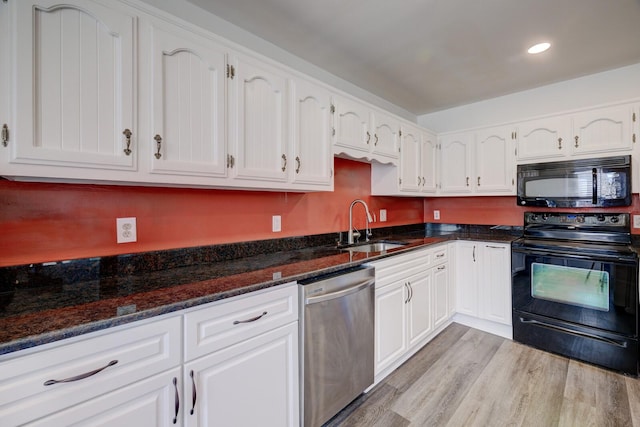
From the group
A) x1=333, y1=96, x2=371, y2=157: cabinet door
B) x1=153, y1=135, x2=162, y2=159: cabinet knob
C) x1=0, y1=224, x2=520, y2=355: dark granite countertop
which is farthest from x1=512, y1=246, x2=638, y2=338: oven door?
x1=153, y1=135, x2=162, y2=159: cabinet knob

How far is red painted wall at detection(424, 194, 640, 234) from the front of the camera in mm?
3184

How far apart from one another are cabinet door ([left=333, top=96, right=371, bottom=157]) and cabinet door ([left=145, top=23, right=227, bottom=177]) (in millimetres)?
897

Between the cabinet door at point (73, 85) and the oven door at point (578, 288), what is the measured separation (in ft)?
10.1

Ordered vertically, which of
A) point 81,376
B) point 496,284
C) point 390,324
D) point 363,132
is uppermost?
point 363,132

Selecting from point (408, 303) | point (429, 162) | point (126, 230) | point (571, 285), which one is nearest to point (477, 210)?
point (429, 162)

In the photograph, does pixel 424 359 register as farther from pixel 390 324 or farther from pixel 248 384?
pixel 248 384

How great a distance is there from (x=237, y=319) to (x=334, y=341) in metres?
0.65

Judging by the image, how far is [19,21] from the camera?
0.99 m

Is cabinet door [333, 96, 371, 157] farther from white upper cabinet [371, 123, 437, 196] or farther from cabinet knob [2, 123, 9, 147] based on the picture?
cabinet knob [2, 123, 9, 147]

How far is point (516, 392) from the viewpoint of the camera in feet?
6.27

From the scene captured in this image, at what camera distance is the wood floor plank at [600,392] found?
1674mm

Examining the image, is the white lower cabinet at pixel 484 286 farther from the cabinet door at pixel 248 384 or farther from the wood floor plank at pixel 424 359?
the cabinet door at pixel 248 384

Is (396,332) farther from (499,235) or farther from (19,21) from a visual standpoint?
(19,21)

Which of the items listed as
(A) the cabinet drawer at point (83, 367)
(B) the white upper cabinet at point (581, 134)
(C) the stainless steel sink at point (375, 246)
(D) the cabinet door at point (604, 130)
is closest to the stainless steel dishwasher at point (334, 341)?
(A) the cabinet drawer at point (83, 367)
